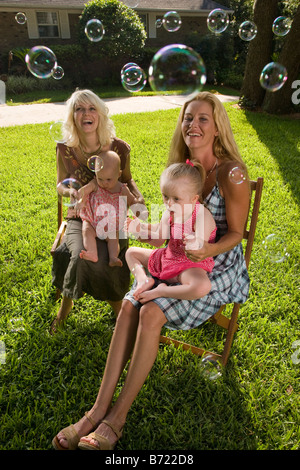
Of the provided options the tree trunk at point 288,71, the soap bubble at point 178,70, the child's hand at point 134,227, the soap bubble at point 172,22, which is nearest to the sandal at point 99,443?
the child's hand at point 134,227

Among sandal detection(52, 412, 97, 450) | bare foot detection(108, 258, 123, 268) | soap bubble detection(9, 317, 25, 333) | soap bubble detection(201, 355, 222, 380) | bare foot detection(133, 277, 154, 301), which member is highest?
bare foot detection(133, 277, 154, 301)

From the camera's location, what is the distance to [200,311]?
2.19m

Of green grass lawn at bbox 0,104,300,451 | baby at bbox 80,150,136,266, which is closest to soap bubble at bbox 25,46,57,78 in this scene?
baby at bbox 80,150,136,266

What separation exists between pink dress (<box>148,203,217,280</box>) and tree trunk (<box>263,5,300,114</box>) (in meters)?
8.33

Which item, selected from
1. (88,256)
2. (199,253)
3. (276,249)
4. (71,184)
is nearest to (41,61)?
(71,184)

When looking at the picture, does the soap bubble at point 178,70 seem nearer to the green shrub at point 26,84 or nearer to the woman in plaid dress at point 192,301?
the woman in plaid dress at point 192,301

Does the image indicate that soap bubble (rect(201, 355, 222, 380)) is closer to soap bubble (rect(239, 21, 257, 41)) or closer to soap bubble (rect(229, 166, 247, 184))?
soap bubble (rect(229, 166, 247, 184))

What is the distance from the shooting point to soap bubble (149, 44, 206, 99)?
2805mm

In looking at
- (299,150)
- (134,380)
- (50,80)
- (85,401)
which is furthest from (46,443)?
(50,80)

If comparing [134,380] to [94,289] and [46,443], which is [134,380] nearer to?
[46,443]

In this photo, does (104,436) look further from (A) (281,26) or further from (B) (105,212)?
(A) (281,26)

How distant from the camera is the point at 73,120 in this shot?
2908 mm

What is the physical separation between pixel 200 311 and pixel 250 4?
23209 mm

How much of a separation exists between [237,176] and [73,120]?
1424 millimetres
